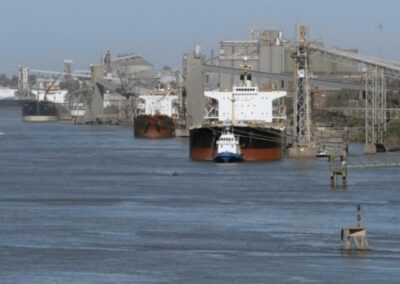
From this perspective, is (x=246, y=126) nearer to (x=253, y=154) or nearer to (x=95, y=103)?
(x=253, y=154)

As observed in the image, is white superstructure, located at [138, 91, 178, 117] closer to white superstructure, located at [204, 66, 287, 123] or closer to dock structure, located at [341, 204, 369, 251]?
white superstructure, located at [204, 66, 287, 123]

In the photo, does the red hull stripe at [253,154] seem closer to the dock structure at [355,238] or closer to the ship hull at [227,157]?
the ship hull at [227,157]

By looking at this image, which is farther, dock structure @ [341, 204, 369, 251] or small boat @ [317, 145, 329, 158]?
small boat @ [317, 145, 329, 158]

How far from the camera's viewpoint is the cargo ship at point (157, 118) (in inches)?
3268

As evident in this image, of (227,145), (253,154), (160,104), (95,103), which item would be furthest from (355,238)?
(95,103)

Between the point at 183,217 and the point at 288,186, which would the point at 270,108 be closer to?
the point at 288,186

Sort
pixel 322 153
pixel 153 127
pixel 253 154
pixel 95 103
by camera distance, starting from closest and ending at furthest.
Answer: pixel 253 154 < pixel 322 153 < pixel 153 127 < pixel 95 103

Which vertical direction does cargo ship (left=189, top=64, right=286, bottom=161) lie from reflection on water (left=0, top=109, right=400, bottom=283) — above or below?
above

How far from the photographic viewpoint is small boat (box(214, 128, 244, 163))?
49.8 metres

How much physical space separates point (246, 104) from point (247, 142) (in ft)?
15.0

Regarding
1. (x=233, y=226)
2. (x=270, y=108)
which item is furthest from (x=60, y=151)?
(x=233, y=226)

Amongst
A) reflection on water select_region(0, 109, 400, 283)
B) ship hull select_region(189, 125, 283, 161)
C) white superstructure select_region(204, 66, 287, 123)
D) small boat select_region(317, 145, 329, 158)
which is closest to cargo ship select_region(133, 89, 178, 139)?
white superstructure select_region(204, 66, 287, 123)

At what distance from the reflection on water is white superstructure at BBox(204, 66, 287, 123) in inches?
231

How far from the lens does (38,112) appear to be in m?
135
